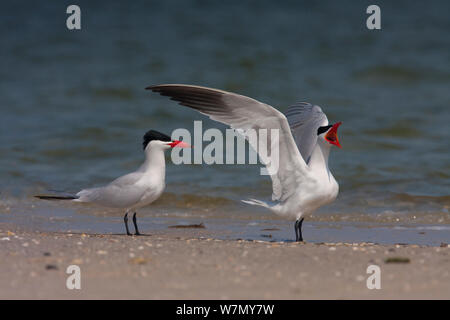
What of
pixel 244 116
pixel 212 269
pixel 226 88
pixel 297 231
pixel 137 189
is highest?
pixel 244 116

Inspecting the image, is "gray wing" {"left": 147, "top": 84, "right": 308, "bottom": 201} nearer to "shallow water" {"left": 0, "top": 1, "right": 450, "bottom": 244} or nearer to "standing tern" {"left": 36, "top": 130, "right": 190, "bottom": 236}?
"standing tern" {"left": 36, "top": 130, "right": 190, "bottom": 236}

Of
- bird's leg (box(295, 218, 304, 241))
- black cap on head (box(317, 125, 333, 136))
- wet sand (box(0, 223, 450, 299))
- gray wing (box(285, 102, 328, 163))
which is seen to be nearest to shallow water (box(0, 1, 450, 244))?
bird's leg (box(295, 218, 304, 241))

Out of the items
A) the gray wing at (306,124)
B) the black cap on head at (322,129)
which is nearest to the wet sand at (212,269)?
the black cap on head at (322,129)

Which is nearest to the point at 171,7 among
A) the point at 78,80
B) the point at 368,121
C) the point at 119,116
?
the point at 78,80

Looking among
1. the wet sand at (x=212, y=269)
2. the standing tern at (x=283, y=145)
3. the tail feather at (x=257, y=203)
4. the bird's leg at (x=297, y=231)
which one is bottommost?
the bird's leg at (x=297, y=231)

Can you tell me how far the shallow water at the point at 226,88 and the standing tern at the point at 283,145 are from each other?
64 cm

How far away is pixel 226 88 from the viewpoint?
13.9 metres

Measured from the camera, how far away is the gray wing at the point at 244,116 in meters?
5.76

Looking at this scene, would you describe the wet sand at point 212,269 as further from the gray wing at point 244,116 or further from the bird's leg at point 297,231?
the gray wing at point 244,116

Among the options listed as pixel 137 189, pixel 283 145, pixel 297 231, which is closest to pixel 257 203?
pixel 297 231

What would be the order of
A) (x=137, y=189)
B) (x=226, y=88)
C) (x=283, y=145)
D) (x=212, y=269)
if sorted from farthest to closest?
(x=226, y=88) < (x=137, y=189) < (x=283, y=145) < (x=212, y=269)

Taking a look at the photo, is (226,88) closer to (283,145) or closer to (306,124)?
(306,124)

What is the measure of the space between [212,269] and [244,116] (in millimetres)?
1695

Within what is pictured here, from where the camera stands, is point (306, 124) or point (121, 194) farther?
point (306, 124)
